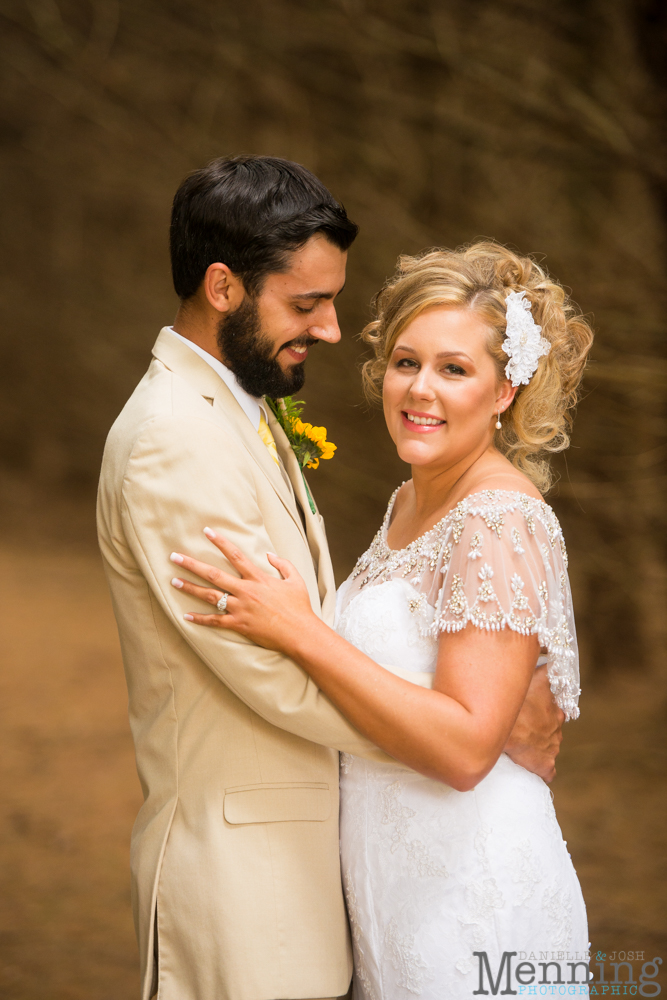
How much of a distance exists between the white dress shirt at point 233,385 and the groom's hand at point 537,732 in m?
0.81

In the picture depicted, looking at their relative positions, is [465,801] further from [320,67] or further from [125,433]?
[320,67]

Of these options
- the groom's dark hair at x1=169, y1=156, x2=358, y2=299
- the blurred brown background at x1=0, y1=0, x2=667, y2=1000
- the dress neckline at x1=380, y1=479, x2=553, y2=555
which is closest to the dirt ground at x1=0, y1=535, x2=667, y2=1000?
the blurred brown background at x1=0, y1=0, x2=667, y2=1000

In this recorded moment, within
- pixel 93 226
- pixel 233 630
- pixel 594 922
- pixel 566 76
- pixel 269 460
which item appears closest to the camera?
pixel 233 630

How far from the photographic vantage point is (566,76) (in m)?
5.92

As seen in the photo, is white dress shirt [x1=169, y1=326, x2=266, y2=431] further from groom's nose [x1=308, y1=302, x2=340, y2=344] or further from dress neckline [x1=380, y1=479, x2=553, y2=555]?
dress neckline [x1=380, y1=479, x2=553, y2=555]

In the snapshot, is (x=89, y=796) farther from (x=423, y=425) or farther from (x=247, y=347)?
(x=247, y=347)

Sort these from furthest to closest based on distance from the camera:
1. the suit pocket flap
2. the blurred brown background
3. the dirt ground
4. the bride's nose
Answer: the blurred brown background → the dirt ground → the bride's nose → the suit pocket flap

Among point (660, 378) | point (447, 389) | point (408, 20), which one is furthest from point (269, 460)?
point (408, 20)

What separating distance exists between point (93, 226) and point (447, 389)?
5.41 meters

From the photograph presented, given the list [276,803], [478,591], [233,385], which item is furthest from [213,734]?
[233,385]

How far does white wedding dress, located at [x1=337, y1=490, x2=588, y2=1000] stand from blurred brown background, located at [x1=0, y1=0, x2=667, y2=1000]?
335 cm

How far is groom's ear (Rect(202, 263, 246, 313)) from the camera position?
1845mm

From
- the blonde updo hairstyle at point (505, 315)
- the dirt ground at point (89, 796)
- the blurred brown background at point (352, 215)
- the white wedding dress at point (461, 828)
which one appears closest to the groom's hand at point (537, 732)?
the white wedding dress at point (461, 828)

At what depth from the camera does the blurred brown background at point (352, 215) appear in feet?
19.1
